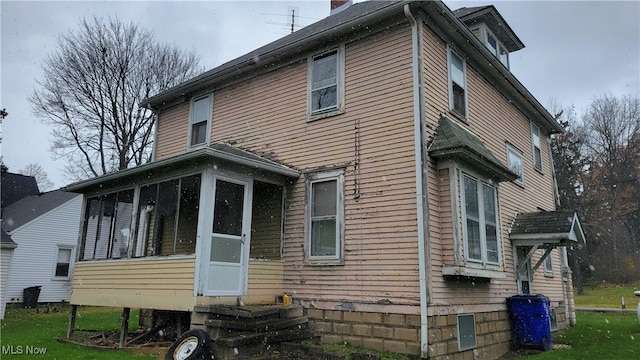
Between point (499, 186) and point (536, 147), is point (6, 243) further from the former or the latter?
point (536, 147)

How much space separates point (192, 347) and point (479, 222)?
5.31m

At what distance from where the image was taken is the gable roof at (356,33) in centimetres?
813

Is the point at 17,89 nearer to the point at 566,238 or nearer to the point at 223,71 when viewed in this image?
the point at 223,71

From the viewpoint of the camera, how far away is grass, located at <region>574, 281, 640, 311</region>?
78.5 ft

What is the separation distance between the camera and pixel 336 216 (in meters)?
8.27

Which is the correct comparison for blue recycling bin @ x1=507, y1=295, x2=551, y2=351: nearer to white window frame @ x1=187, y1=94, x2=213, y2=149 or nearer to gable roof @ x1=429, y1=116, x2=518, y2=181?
gable roof @ x1=429, y1=116, x2=518, y2=181

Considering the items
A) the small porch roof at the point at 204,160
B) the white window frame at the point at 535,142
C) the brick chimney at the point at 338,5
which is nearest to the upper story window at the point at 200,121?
the small porch roof at the point at 204,160

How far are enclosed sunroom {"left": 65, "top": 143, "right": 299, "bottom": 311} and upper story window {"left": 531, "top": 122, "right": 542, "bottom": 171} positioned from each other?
25.9ft

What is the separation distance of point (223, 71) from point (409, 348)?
7.37 m

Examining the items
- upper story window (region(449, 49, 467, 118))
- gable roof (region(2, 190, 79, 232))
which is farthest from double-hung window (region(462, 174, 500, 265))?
gable roof (region(2, 190, 79, 232))

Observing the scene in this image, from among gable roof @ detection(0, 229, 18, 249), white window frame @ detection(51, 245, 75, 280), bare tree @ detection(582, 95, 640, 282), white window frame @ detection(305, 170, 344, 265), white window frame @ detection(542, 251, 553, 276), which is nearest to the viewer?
white window frame @ detection(305, 170, 344, 265)

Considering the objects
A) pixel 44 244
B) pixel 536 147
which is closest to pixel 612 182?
pixel 536 147

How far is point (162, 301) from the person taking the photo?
7953mm

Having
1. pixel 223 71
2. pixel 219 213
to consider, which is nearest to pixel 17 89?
pixel 223 71
